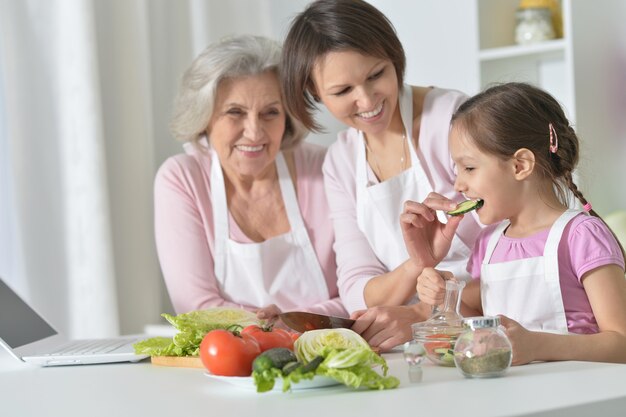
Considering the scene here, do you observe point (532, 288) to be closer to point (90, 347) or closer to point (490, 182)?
point (490, 182)

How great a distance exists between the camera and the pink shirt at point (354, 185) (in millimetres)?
2186

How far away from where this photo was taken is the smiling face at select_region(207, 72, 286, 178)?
245cm

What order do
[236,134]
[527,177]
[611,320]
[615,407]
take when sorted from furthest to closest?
[236,134]
[527,177]
[611,320]
[615,407]

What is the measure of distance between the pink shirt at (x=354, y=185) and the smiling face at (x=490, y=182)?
1.24 ft

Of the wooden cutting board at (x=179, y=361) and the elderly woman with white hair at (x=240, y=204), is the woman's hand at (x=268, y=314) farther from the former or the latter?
the elderly woman with white hair at (x=240, y=204)

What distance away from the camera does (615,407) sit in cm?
110

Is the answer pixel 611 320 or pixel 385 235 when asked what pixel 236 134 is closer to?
pixel 385 235

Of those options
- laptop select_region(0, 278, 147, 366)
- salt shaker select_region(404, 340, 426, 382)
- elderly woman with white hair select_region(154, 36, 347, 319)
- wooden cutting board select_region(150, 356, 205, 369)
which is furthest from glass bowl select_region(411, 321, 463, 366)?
elderly woman with white hair select_region(154, 36, 347, 319)

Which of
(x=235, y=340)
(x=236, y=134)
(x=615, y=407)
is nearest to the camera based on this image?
(x=615, y=407)

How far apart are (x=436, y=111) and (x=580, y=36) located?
29.5 inches

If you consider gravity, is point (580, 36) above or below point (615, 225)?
above

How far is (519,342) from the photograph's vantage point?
1421 millimetres

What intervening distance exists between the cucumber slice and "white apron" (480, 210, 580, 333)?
123 millimetres

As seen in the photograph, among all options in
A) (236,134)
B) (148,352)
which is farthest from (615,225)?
(148,352)
